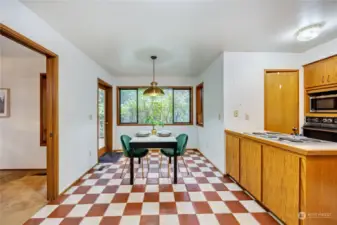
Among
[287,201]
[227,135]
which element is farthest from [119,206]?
[227,135]

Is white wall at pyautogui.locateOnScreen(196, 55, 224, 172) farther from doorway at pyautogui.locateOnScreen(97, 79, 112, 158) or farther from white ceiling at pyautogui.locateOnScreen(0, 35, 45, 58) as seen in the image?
white ceiling at pyautogui.locateOnScreen(0, 35, 45, 58)

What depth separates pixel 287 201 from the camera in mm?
1942

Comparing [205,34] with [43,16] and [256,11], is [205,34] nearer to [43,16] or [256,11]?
[256,11]

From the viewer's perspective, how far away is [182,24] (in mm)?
2514

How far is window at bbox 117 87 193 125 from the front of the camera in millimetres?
6129

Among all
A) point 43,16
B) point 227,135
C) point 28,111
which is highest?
point 43,16

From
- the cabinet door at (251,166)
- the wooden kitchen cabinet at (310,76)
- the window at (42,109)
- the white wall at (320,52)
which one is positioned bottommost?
the cabinet door at (251,166)

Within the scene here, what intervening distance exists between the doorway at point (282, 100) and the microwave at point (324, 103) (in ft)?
0.85

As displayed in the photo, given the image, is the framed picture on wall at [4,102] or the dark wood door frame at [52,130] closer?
the dark wood door frame at [52,130]

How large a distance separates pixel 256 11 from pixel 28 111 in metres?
4.43

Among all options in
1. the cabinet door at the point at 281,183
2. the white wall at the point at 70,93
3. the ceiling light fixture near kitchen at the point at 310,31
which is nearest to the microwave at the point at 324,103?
the ceiling light fixture near kitchen at the point at 310,31

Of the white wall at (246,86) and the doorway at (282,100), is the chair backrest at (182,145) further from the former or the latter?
the doorway at (282,100)

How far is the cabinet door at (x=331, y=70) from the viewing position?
3.09 metres

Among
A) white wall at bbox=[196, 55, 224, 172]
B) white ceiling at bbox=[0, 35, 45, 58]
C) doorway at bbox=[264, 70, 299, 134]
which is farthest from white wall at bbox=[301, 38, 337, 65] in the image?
white ceiling at bbox=[0, 35, 45, 58]
